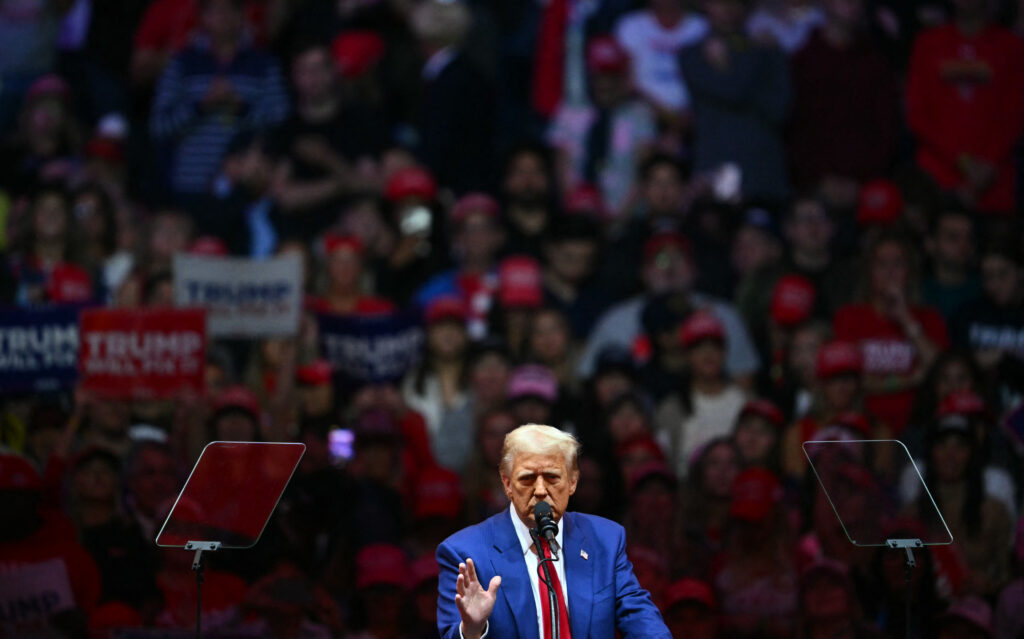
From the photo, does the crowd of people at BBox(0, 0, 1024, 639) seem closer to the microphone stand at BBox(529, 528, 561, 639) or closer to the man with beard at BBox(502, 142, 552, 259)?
the man with beard at BBox(502, 142, 552, 259)

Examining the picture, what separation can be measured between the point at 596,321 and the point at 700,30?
8.23 feet

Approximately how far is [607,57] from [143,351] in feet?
13.2

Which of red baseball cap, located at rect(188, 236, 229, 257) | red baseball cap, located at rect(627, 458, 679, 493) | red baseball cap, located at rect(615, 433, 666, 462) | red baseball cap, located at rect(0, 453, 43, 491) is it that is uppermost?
red baseball cap, located at rect(188, 236, 229, 257)

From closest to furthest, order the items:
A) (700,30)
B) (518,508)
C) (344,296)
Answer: (518,508), (344,296), (700,30)

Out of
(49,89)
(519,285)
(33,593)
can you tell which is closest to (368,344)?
(519,285)

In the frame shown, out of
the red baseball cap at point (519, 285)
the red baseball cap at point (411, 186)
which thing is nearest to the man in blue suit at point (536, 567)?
the red baseball cap at point (519, 285)

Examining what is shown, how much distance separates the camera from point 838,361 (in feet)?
27.6

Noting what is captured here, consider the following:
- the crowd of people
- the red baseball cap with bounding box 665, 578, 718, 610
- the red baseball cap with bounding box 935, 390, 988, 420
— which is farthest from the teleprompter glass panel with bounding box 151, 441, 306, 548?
the red baseball cap with bounding box 935, 390, 988, 420

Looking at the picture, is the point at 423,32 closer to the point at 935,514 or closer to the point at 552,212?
the point at 552,212

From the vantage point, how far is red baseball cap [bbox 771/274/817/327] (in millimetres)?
9156

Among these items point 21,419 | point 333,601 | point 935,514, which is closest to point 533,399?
point 333,601

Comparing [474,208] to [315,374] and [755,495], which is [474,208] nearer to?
[315,374]

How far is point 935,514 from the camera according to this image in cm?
493

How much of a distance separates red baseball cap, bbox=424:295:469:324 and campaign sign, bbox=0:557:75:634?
279cm
